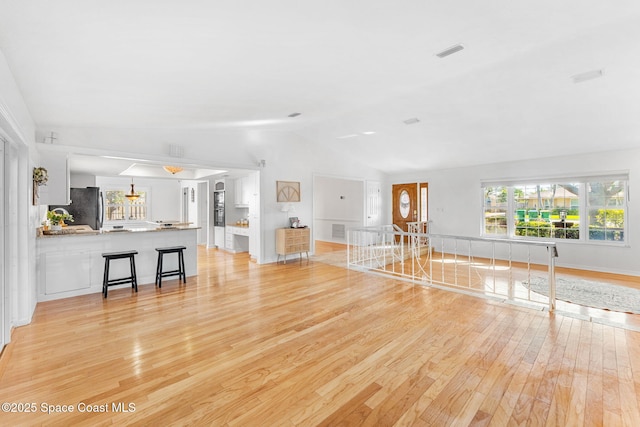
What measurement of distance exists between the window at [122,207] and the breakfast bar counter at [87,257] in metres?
5.27

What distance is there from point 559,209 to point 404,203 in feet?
12.9

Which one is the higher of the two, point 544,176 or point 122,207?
point 544,176

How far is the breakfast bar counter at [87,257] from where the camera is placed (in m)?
4.07

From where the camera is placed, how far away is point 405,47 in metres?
2.84

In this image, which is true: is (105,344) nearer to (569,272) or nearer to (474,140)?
(474,140)

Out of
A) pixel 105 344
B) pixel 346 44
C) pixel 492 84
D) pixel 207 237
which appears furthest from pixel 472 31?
pixel 207 237

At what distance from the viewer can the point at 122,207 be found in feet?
30.7

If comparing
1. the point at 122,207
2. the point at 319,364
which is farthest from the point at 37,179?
the point at 122,207

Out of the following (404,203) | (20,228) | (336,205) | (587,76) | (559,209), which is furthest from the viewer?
(336,205)

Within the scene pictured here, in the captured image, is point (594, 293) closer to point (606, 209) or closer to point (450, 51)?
point (606, 209)

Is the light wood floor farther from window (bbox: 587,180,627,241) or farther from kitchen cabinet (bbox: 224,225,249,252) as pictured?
kitchen cabinet (bbox: 224,225,249,252)

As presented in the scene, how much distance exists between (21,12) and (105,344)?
2679 millimetres

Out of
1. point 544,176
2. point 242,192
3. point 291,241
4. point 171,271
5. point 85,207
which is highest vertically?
point 544,176

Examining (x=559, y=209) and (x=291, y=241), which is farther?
(x=291, y=241)
